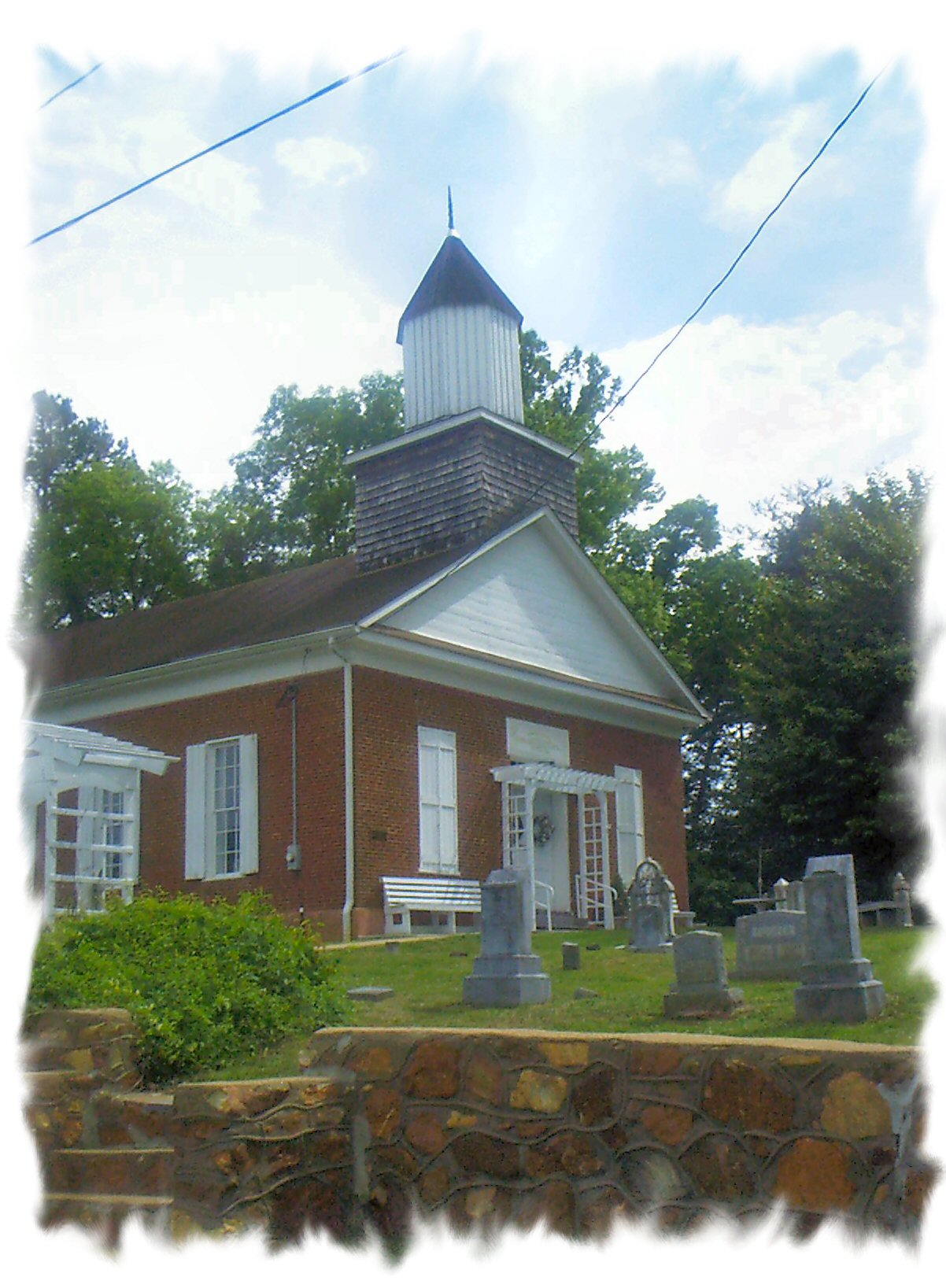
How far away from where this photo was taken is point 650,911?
51.0ft

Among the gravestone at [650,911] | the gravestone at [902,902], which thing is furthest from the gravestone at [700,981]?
the gravestone at [902,902]

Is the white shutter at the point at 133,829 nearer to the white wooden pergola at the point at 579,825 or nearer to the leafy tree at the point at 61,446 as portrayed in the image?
the white wooden pergola at the point at 579,825

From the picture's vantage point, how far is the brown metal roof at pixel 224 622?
20.5m

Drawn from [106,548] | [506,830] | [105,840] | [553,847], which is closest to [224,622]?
[105,840]

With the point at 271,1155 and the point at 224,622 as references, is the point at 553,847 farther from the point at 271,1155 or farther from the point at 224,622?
the point at 271,1155

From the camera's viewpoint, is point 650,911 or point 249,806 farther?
point 249,806

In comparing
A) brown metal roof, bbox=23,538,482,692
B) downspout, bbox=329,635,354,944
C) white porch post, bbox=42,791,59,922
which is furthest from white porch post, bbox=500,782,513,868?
white porch post, bbox=42,791,59,922

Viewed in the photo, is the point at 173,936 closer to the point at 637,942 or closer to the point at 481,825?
the point at 637,942

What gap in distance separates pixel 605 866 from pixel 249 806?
570cm

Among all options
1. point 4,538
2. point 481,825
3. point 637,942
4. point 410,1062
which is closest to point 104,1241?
point 410,1062

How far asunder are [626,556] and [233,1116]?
34.1 m

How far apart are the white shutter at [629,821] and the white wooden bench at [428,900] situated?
3723mm

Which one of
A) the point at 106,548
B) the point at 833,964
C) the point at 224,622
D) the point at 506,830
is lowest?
the point at 833,964

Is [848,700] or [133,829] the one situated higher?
[848,700]
